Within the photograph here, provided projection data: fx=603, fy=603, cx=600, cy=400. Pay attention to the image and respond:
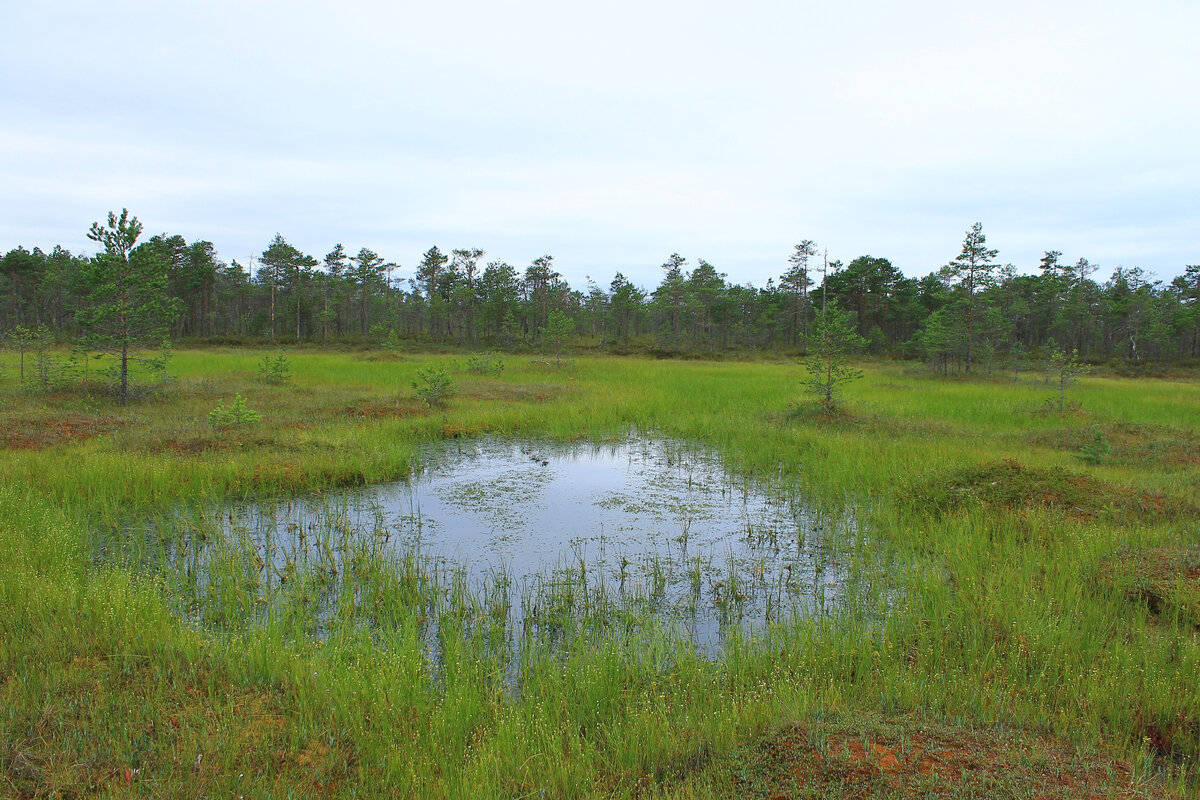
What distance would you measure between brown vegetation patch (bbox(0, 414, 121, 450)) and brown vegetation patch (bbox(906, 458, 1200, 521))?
52.1ft

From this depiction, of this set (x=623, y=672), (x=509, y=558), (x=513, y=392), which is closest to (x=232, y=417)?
(x=509, y=558)

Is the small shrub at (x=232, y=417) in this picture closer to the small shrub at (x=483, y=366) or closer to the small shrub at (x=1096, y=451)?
the small shrub at (x=483, y=366)

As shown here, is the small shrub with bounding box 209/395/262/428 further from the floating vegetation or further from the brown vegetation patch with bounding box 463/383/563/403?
the brown vegetation patch with bounding box 463/383/563/403

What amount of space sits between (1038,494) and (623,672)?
25.1 ft

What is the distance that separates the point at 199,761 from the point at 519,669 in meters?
2.27

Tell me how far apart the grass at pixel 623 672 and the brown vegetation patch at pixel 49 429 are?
2.00m

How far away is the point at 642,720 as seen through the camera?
3.96 meters

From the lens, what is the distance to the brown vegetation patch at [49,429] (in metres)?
11.6

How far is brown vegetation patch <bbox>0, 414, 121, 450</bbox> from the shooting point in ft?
38.0

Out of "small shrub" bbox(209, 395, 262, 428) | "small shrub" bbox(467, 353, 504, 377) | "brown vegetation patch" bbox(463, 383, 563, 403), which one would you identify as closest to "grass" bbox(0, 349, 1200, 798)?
"small shrub" bbox(209, 395, 262, 428)

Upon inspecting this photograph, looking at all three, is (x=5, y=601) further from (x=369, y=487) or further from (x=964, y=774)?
(x=964, y=774)

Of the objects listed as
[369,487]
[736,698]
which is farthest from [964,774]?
[369,487]

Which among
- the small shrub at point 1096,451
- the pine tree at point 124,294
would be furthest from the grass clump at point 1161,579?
the pine tree at point 124,294

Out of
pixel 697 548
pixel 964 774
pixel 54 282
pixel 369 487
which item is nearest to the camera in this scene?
pixel 964 774
